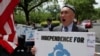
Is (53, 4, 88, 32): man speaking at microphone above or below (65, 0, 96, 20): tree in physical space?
above

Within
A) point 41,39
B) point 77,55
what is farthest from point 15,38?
point 77,55

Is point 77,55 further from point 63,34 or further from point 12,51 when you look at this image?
point 12,51

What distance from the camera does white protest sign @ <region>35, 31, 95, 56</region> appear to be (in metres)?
4.13

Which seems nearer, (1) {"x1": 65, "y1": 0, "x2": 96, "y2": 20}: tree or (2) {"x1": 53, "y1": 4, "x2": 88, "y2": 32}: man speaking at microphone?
(2) {"x1": 53, "y1": 4, "x2": 88, "y2": 32}: man speaking at microphone

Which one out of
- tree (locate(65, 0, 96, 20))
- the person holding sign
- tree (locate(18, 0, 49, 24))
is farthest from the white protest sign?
tree (locate(65, 0, 96, 20))

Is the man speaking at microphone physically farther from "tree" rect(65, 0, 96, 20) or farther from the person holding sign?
"tree" rect(65, 0, 96, 20)

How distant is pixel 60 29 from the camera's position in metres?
4.75

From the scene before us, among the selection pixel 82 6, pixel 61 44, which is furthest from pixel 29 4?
pixel 82 6

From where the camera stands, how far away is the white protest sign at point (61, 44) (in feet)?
13.6

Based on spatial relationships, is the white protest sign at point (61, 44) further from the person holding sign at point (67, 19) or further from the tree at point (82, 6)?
the tree at point (82, 6)

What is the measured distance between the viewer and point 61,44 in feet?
14.1

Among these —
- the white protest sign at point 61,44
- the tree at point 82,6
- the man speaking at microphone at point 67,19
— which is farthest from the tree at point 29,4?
the tree at point 82,6

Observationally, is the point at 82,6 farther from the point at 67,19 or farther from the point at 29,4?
the point at 67,19

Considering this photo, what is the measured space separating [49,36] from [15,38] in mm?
806
